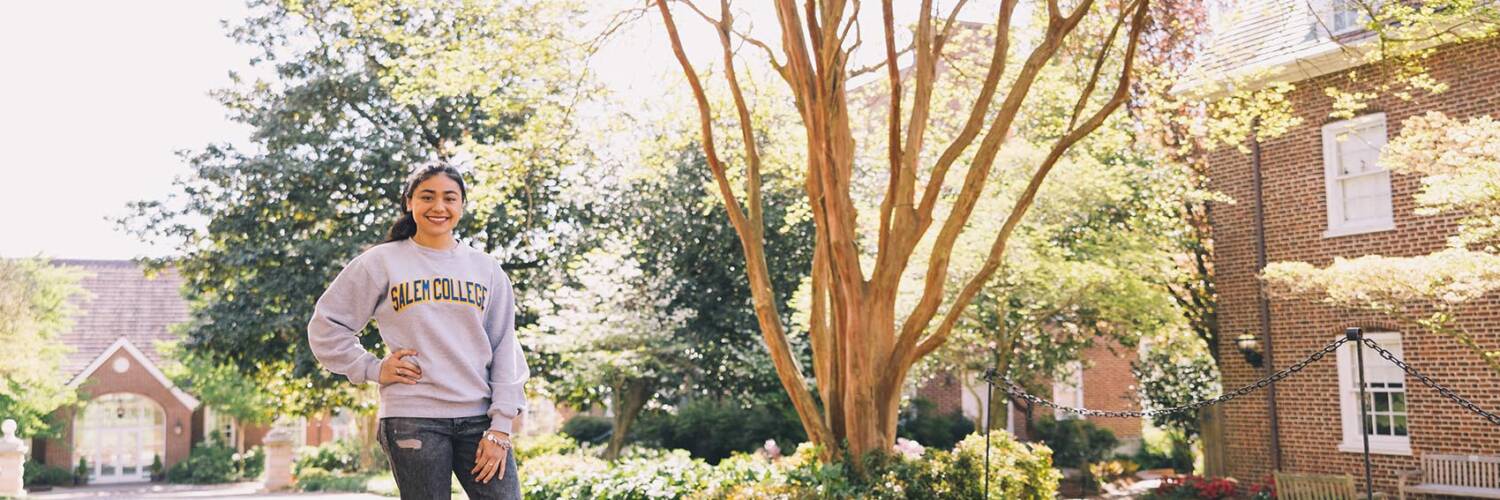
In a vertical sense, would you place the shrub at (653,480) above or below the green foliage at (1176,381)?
below

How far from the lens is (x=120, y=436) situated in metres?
37.1

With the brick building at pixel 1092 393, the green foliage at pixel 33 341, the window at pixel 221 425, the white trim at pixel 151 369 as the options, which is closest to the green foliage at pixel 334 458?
the window at pixel 221 425

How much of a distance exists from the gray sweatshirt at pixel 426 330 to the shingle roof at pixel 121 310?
125ft

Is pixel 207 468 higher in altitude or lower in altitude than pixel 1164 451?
lower

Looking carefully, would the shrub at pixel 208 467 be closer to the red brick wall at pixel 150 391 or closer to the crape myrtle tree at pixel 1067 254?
A: the red brick wall at pixel 150 391

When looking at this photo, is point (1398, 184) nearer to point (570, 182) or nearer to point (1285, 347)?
point (1285, 347)

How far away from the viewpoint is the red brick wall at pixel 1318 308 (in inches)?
600

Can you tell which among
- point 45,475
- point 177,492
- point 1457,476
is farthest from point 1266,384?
point 45,475

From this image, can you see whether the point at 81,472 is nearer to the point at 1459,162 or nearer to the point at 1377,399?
the point at 1377,399

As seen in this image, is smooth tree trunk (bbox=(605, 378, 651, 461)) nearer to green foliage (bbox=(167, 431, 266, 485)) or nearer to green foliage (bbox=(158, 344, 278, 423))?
green foliage (bbox=(158, 344, 278, 423))

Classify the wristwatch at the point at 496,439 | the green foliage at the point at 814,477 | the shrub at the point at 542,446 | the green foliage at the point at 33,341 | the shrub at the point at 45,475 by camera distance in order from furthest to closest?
the shrub at the point at 45,475, the green foliage at the point at 33,341, the shrub at the point at 542,446, the green foliage at the point at 814,477, the wristwatch at the point at 496,439

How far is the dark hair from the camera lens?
391cm

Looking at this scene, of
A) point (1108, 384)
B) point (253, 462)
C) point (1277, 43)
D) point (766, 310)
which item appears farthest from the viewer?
point (253, 462)

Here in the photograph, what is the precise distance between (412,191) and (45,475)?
119ft
